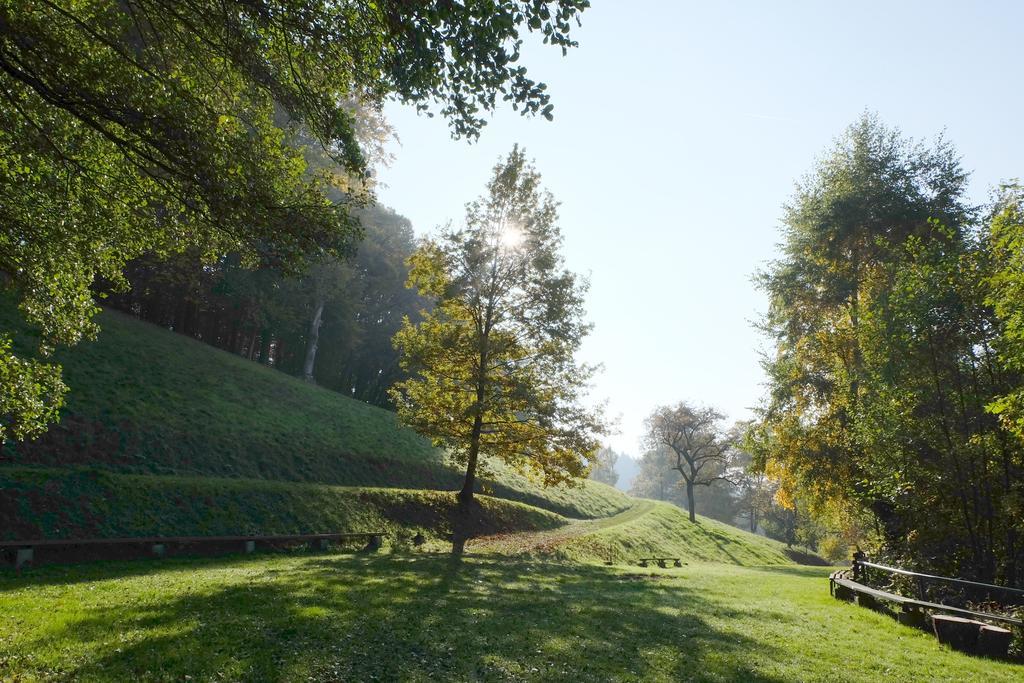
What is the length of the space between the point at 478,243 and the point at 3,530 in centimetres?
1819

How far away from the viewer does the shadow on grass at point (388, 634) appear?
7215 millimetres

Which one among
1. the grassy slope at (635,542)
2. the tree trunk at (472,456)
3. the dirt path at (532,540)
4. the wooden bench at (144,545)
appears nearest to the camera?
the wooden bench at (144,545)

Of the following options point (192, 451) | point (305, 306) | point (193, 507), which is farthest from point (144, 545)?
point (305, 306)

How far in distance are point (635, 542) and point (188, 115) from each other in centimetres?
3698

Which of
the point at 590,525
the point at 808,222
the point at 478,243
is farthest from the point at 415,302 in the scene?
the point at 808,222

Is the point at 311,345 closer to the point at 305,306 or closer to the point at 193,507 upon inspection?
the point at 305,306

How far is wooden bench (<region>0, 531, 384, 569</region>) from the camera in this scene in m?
13.0

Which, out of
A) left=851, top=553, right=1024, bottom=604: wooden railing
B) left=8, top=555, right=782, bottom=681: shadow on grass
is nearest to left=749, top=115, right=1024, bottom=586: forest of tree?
left=851, top=553, right=1024, bottom=604: wooden railing

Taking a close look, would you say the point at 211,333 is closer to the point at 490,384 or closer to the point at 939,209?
the point at 490,384

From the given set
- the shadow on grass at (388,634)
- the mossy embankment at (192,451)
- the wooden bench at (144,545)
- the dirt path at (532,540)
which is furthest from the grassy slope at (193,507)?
the shadow on grass at (388,634)

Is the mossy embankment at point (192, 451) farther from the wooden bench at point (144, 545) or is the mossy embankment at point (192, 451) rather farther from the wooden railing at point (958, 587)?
the wooden railing at point (958, 587)

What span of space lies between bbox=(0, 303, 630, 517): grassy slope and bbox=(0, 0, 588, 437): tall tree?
11.8m

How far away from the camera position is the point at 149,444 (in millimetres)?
21531

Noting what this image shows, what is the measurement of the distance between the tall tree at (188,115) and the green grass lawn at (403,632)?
4.12 meters
